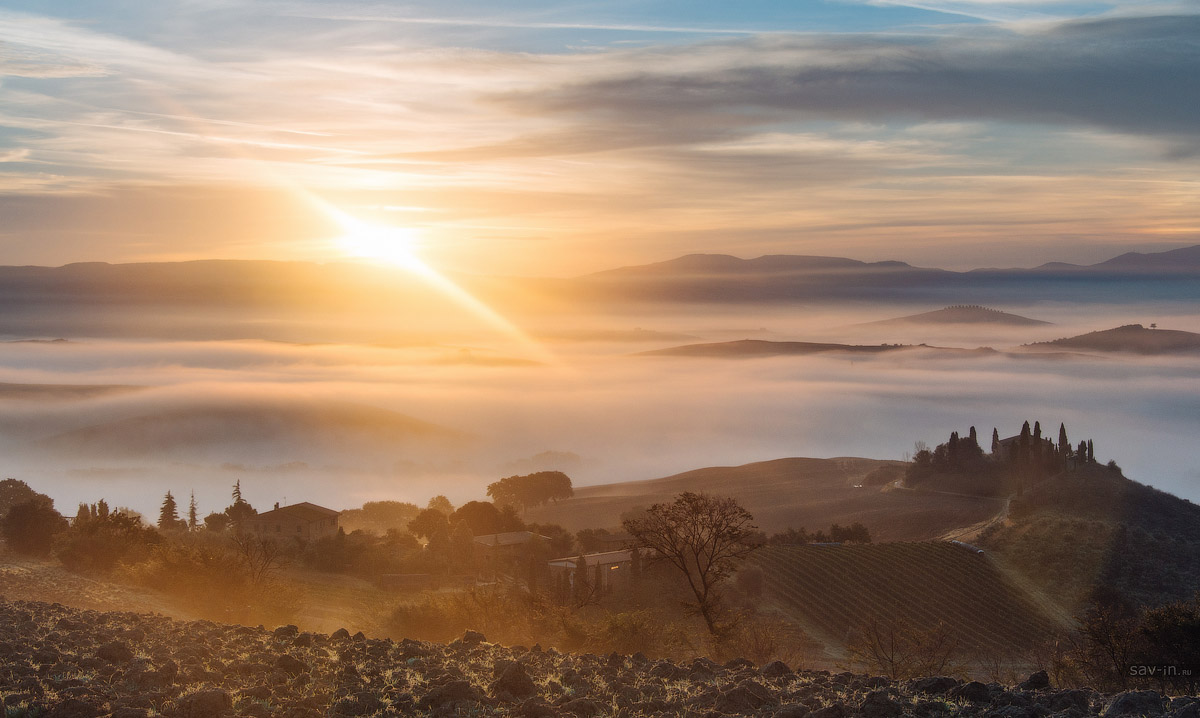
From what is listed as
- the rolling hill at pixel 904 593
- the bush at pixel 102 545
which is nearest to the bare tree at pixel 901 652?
the rolling hill at pixel 904 593

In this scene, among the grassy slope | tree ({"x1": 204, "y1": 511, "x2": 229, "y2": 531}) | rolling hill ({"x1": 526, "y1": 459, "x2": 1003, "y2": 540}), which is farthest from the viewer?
rolling hill ({"x1": 526, "y1": 459, "x2": 1003, "y2": 540})

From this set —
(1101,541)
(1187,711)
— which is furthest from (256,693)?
(1101,541)

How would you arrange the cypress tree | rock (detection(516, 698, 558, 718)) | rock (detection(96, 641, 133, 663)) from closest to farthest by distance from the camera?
rock (detection(516, 698, 558, 718)) → rock (detection(96, 641, 133, 663)) → the cypress tree

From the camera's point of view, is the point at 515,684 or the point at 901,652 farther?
the point at 901,652

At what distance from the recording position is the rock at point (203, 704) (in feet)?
32.2

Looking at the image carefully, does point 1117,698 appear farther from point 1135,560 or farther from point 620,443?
point 620,443

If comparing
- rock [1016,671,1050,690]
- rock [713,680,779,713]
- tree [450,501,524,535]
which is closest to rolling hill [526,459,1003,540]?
tree [450,501,524,535]

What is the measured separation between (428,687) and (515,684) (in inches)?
40.8

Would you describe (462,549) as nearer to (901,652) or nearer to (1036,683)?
(901,652)

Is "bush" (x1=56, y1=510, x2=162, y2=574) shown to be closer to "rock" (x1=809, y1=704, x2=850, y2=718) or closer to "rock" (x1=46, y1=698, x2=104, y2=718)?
"rock" (x1=46, y1=698, x2=104, y2=718)

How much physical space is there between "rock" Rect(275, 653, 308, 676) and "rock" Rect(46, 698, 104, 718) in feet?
7.76

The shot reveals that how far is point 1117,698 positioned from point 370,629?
17.6 m

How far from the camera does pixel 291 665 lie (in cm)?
1180

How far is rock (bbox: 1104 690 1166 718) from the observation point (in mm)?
9297
